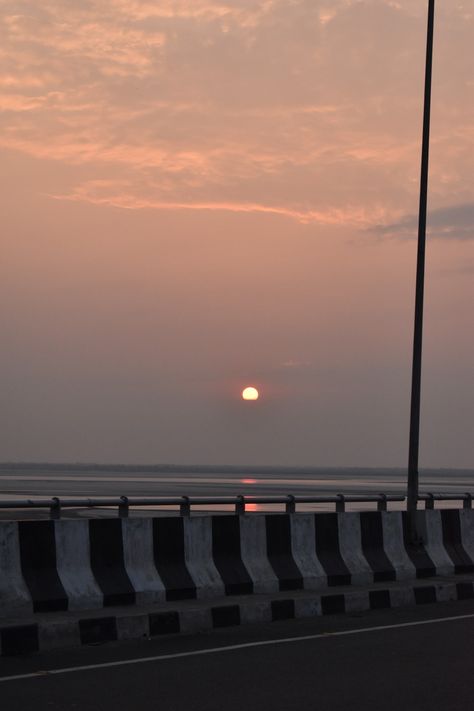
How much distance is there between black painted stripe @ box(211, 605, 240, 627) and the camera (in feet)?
37.8

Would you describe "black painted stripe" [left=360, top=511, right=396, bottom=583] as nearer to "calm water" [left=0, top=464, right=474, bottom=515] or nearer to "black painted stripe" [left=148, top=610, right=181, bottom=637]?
"black painted stripe" [left=148, top=610, right=181, bottom=637]

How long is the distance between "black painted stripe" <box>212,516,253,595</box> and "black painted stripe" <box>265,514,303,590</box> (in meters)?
0.47

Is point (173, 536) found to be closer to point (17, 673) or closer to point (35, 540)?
point (35, 540)

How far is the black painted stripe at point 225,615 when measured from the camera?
11.5 m

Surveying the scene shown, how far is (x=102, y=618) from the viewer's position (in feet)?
34.6

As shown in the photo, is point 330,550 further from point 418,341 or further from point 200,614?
point 200,614

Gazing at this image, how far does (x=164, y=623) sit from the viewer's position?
11.0m

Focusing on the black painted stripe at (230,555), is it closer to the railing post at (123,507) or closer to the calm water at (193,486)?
the railing post at (123,507)

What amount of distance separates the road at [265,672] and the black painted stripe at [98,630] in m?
0.22

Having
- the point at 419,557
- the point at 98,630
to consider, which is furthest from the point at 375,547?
the point at 98,630

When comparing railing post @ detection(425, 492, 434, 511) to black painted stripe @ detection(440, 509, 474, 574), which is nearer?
railing post @ detection(425, 492, 434, 511)

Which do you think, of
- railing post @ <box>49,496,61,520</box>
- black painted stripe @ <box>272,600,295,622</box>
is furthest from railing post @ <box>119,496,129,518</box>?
black painted stripe @ <box>272,600,295,622</box>

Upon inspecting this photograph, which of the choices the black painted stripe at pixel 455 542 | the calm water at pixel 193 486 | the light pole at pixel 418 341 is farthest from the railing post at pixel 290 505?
the calm water at pixel 193 486

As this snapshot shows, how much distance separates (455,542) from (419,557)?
1.01m
